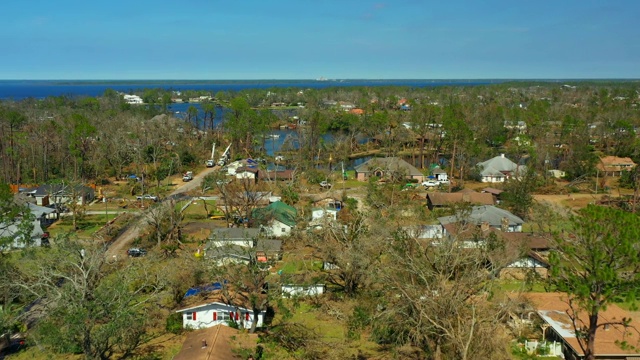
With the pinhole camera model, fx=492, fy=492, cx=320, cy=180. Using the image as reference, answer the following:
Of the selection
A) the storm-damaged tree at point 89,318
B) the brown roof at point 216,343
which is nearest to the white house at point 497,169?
the brown roof at point 216,343

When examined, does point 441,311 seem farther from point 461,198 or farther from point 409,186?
point 409,186

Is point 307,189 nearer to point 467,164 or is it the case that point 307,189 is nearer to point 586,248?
point 467,164

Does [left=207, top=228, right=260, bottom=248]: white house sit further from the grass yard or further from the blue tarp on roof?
the grass yard

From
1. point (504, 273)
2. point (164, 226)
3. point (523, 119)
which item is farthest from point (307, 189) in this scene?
point (523, 119)

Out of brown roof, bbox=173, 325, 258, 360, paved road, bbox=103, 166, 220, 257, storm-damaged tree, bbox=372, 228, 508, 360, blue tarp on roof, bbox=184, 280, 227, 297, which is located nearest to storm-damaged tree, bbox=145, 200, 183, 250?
paved road, bbox=103, 166, 220, 257

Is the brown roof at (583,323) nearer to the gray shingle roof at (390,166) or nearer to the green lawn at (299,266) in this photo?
the green lawn at (299,266)
